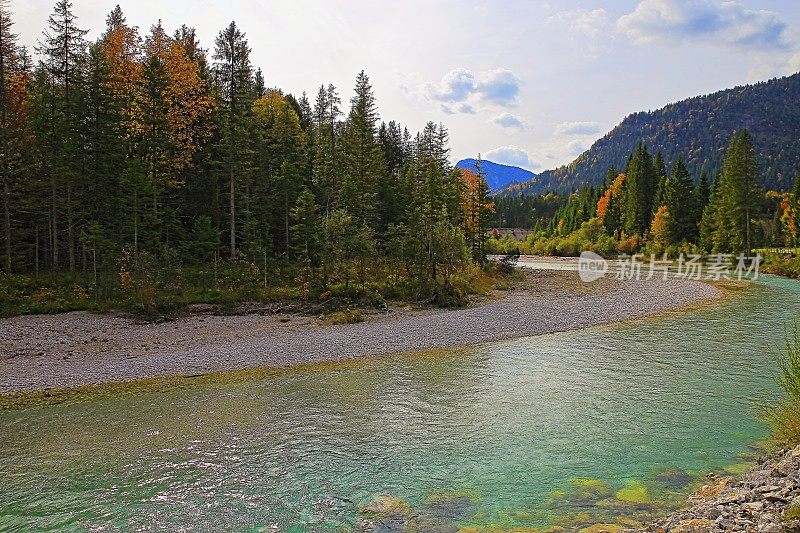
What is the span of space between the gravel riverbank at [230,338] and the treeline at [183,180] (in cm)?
358

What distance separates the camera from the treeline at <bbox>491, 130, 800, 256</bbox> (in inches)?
2037

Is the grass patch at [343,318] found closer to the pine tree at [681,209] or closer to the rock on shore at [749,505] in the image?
the rock on shore at [749,505]

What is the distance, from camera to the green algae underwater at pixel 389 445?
24.2 ft

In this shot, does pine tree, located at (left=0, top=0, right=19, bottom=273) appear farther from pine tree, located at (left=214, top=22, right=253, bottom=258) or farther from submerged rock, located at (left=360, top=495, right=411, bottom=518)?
submerged rock, located at (left=360, top=495, right=411, bottom=518)

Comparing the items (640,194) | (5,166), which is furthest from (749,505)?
(640,194)

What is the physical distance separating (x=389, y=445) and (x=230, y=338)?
10416mm

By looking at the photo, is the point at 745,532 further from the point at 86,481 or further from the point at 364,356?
the point at 364,356

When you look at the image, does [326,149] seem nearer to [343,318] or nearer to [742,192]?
[343,318]

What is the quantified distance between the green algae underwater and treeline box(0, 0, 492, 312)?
11558 mm

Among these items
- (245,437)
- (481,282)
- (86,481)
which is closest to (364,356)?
(245,437)

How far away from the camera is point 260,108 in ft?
131

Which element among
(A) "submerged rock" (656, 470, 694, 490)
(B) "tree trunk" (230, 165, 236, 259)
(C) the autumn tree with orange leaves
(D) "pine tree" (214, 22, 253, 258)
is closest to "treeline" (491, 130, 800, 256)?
(C) the autumn tree with orange leaves

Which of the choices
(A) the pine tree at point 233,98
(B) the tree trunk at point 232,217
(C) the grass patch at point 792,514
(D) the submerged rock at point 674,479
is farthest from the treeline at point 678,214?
(C) the grass patch at point 792,514

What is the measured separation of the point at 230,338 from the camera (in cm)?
1845
